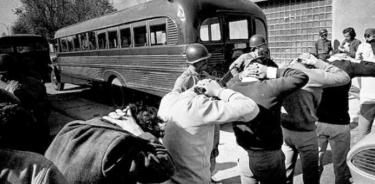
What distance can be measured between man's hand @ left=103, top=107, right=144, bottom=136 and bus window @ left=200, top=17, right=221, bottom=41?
430cm

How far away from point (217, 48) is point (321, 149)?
3.13 meters

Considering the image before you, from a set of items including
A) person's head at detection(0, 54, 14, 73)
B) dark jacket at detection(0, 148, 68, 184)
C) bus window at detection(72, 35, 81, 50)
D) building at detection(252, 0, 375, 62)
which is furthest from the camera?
bus window at detection(72, 35, 81, 50)

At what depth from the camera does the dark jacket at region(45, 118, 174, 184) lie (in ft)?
4.83

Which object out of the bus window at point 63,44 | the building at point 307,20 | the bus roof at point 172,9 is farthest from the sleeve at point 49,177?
the bus window at point 63,44

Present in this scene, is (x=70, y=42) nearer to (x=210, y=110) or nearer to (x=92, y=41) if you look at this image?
(x=92, y=41)

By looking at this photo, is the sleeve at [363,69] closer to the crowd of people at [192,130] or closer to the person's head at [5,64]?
the crowd of people at [192,130]

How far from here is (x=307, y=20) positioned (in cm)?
1009

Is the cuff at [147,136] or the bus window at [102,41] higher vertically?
the bus window at [102,41]

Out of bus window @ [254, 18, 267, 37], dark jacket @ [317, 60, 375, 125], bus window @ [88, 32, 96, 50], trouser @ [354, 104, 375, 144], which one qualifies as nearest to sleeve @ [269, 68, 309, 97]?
dark jacket @ [317, 60, 375, 125]

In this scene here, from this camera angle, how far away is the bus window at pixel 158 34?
6012 mm

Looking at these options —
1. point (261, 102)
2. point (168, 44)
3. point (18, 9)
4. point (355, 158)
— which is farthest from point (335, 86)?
point (18, 9)

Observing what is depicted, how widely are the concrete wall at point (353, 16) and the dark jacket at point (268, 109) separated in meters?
7.54

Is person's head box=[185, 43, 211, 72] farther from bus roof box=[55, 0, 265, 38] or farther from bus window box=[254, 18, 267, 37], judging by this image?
bus window box=[254, 18, 267, 37]

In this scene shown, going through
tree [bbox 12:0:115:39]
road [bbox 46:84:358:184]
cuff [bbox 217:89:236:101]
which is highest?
tree [bbox 12:0:115:39]
